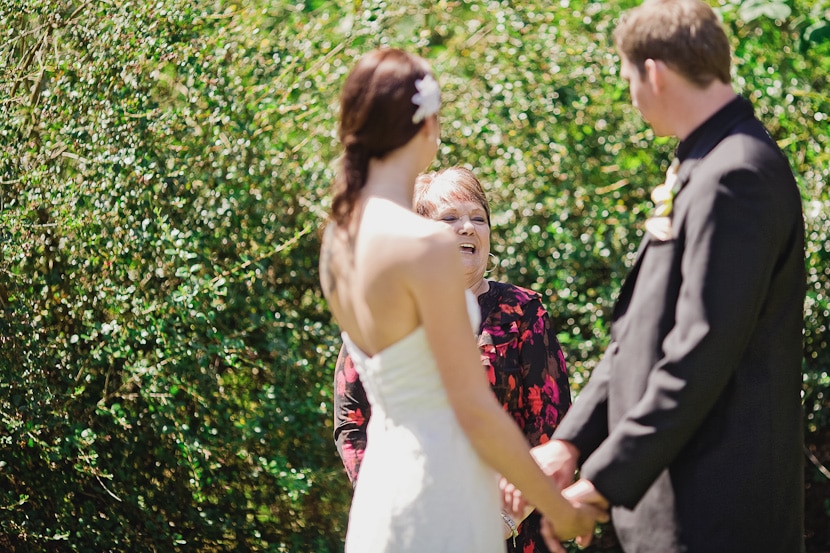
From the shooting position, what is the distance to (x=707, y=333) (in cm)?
241

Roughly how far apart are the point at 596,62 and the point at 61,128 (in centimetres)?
291

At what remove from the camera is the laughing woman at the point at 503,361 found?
11.1 feet

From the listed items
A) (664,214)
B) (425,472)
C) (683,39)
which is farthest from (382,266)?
(683,39)

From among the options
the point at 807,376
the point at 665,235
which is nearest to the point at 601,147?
the point at 807,376

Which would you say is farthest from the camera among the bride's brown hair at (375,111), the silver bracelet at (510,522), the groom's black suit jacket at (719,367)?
the silver bracelet at (510,522)

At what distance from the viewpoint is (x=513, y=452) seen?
8.41ft

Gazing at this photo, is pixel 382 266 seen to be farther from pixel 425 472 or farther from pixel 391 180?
pixel 425 472

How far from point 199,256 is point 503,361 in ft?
6.07

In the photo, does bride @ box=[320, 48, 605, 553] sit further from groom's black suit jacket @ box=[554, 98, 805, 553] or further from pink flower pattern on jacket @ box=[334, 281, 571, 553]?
pink flower pattern on jacket @ box=[334, 281, 571, 553]

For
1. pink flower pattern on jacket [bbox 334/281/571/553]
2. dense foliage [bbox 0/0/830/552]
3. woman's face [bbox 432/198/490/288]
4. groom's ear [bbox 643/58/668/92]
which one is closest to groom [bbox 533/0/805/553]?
groom's ear [bbox 643/58/668/92]

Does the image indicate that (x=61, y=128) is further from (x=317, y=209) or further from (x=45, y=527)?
(x=45, y=527)

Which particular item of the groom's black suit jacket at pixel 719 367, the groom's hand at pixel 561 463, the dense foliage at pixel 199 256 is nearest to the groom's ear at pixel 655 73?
the groom's black suit jacket at pixel 719 367

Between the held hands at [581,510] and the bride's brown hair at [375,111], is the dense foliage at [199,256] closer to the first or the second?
the bride's brown hair at [375,111]

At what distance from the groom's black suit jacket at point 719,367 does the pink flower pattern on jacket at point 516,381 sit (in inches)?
31.6
